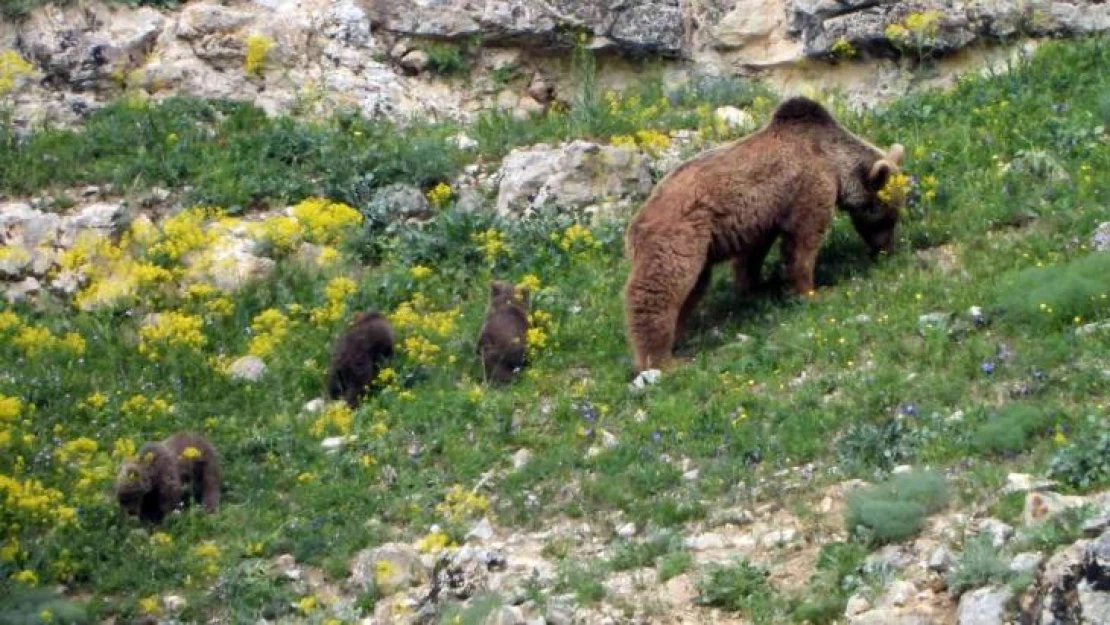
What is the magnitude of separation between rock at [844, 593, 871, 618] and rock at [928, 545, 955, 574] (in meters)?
0.42

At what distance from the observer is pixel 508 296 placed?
55.5ft

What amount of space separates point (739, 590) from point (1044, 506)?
1830 mm

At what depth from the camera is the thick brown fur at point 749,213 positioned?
15797 millimetres

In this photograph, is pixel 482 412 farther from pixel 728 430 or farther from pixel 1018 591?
pixel 1018 591

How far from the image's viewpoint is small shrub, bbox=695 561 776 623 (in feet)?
38.4

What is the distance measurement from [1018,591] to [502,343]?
6.51 m

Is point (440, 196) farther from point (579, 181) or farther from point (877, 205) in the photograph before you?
point (877, 205)

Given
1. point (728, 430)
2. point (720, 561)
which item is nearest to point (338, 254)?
point (728, 430)

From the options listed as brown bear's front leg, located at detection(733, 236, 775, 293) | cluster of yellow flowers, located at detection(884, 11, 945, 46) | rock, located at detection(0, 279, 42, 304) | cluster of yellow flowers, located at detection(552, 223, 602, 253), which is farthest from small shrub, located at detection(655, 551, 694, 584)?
cluster of yellow flowers, located at detection(884, 11, 945, 46)

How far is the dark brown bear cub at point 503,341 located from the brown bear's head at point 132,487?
9.75 feet

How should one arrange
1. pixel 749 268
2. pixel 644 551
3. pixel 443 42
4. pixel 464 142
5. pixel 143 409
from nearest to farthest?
pixel 644 551 → pixel 143 409 → pixel 749 268 → pixel 464 142 → pixel 443 42

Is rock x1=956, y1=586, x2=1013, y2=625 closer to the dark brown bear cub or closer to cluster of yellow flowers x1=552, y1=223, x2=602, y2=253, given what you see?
the dark brown bear cub

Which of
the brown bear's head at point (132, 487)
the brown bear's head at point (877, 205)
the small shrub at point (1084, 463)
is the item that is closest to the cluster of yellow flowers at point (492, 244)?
the brown bear's head at point (877, 205)

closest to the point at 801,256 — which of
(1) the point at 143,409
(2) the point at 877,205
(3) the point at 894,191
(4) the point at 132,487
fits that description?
(2) the point at 877,205
